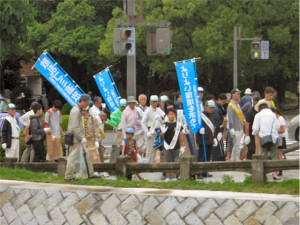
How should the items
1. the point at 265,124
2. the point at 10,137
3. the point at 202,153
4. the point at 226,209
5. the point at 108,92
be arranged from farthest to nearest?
the point at 108,92, the point at 10,137, the point at 202,153, the point at 265,124, the point at 226,209

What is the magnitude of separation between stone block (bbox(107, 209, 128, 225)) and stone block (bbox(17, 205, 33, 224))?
1516mm

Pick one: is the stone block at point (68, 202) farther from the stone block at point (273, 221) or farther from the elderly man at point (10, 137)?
the elderly man at point (10, 137)

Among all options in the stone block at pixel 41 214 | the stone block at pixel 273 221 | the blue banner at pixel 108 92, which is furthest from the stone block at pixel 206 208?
the blue banner at pixel 108 92

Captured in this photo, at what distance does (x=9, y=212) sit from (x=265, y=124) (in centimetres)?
483

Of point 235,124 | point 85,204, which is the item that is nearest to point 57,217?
point 85,204

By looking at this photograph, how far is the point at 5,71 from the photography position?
49688 mm

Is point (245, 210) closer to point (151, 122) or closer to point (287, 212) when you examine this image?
point (287, 212)

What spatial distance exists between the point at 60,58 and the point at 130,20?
111ft

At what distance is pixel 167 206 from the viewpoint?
9.61m

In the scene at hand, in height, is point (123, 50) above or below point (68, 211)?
above

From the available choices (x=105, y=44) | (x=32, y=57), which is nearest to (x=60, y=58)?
(x=32, y=57)

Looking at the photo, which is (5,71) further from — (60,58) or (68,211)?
(68,211)

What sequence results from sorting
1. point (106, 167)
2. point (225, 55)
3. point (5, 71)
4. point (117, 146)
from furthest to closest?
point (5, 71), point (225, 55), point (117, 146), point (106, 167)

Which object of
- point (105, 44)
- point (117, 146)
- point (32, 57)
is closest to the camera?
point (117, 146)
